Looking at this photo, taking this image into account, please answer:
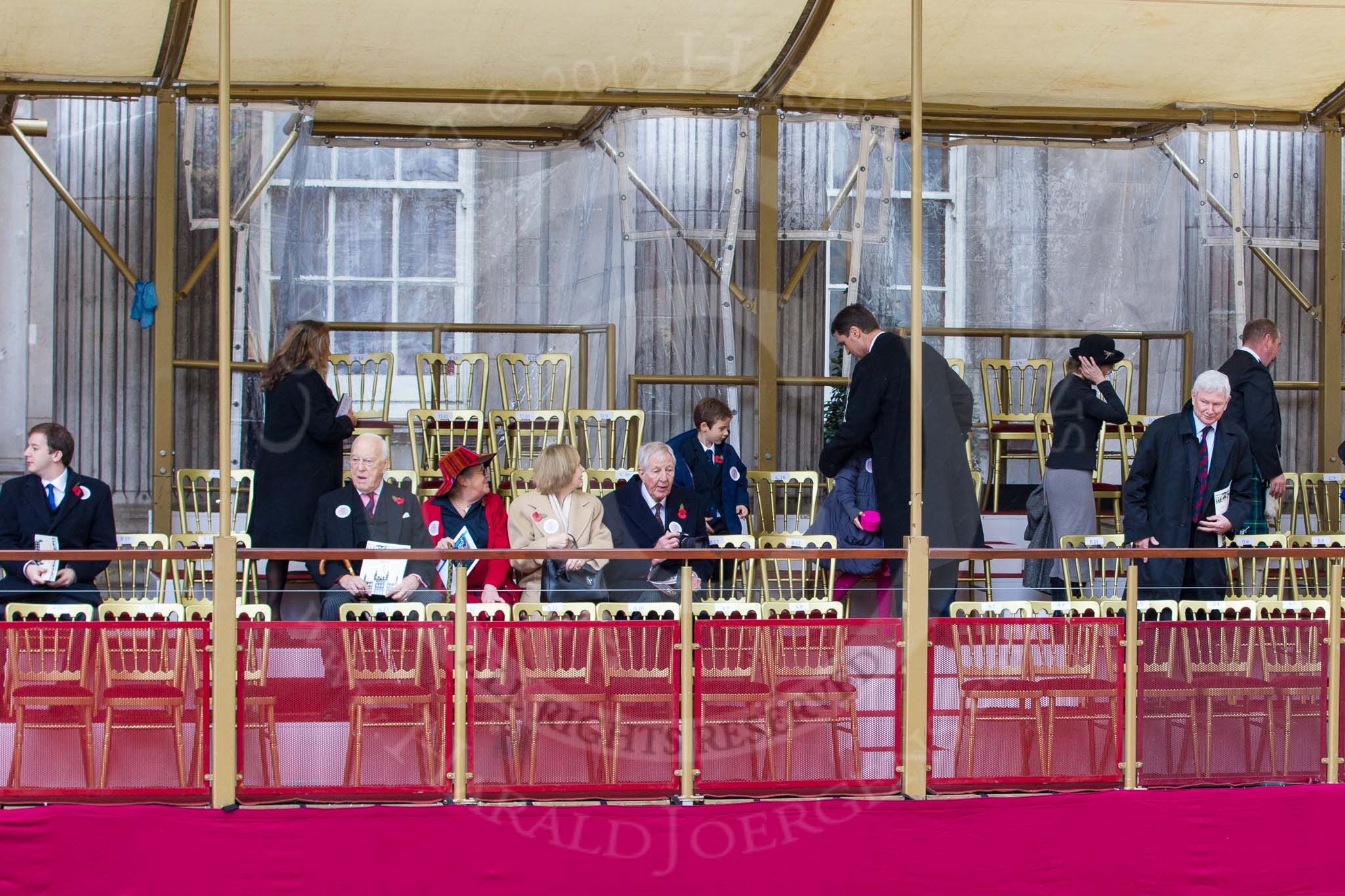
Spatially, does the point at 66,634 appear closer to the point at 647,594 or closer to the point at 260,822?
the point at 260,822

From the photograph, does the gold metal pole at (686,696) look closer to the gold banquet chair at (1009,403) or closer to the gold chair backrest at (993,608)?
the gold chair backrest at (993,608)

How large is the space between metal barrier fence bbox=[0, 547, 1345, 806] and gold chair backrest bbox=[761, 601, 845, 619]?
240 mm

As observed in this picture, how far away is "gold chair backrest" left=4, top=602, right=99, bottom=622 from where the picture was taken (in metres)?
5.81

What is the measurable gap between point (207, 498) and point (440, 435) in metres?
1.54

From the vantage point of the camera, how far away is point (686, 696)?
564cm

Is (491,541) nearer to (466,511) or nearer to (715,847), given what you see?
(466,511)

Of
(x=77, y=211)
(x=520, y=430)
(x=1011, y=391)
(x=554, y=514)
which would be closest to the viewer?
(x=554, y=514)

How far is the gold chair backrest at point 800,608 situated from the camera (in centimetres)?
616

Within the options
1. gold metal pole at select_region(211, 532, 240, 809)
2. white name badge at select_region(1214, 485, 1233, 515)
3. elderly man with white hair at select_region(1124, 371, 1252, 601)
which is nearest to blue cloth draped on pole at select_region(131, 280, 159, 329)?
gold metal pole at select_region(211, 532, 240, 809)

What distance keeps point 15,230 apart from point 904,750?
8.41m

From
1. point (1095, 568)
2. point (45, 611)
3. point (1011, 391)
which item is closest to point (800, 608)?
point (45, 611)


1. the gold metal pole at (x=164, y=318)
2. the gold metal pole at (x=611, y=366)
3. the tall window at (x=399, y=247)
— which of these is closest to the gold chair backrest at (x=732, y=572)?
the gold metal pole at (x=611, y=366)

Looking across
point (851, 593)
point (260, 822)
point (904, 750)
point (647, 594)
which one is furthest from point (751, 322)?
point (260, 822)

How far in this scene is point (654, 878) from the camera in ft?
18.2
